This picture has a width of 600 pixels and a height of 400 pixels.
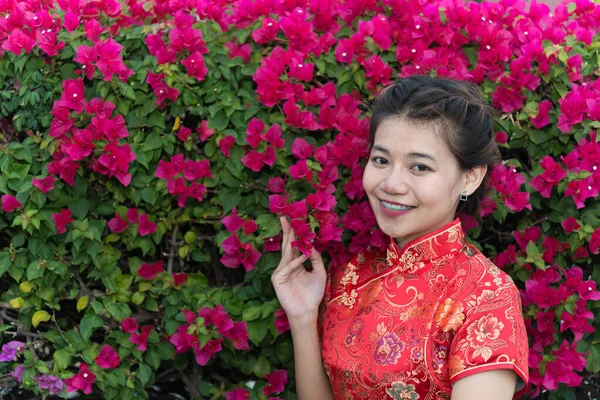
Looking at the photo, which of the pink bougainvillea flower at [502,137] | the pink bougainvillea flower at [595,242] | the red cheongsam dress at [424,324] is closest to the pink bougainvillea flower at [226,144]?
the red cheongsam dress at [424,324]

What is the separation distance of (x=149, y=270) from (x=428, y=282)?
0.75 meters

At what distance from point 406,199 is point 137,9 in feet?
3.31

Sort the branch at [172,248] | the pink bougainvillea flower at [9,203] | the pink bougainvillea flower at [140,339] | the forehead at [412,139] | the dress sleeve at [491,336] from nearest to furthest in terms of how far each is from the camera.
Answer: the dress sleeve at [491,336], the forehead at [412,139], the pink bougainvillea flower at [9,203], the pink bougainvillea flower at [140,339], the branch at [172,248]

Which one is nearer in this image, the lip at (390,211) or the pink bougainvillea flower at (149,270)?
the lip at (390,211)

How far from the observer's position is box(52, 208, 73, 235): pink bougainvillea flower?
2070 millimetres

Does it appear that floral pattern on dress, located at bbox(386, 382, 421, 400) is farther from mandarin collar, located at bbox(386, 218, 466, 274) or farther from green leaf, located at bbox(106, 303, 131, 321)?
green leaf, located at bbox(106, 303, 131, 321)

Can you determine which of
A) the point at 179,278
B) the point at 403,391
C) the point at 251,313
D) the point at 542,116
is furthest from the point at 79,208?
the point at 542,116

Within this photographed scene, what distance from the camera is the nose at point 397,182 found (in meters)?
1.87

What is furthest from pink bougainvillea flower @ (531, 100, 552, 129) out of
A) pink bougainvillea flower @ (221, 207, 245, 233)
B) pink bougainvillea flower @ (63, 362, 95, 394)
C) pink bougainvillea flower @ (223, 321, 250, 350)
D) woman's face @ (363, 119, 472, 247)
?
pink bougainvillea flower @ (63, 362, 95, 394)

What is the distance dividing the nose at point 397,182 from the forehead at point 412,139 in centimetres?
5

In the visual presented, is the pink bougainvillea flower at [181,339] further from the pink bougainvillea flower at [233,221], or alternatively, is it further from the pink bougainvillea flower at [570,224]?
the pink bougainvillea flower at [570,224]

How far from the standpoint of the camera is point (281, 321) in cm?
213

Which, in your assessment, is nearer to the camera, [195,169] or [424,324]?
[424,324]

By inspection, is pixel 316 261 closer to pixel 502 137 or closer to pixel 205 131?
pixel 205 131
